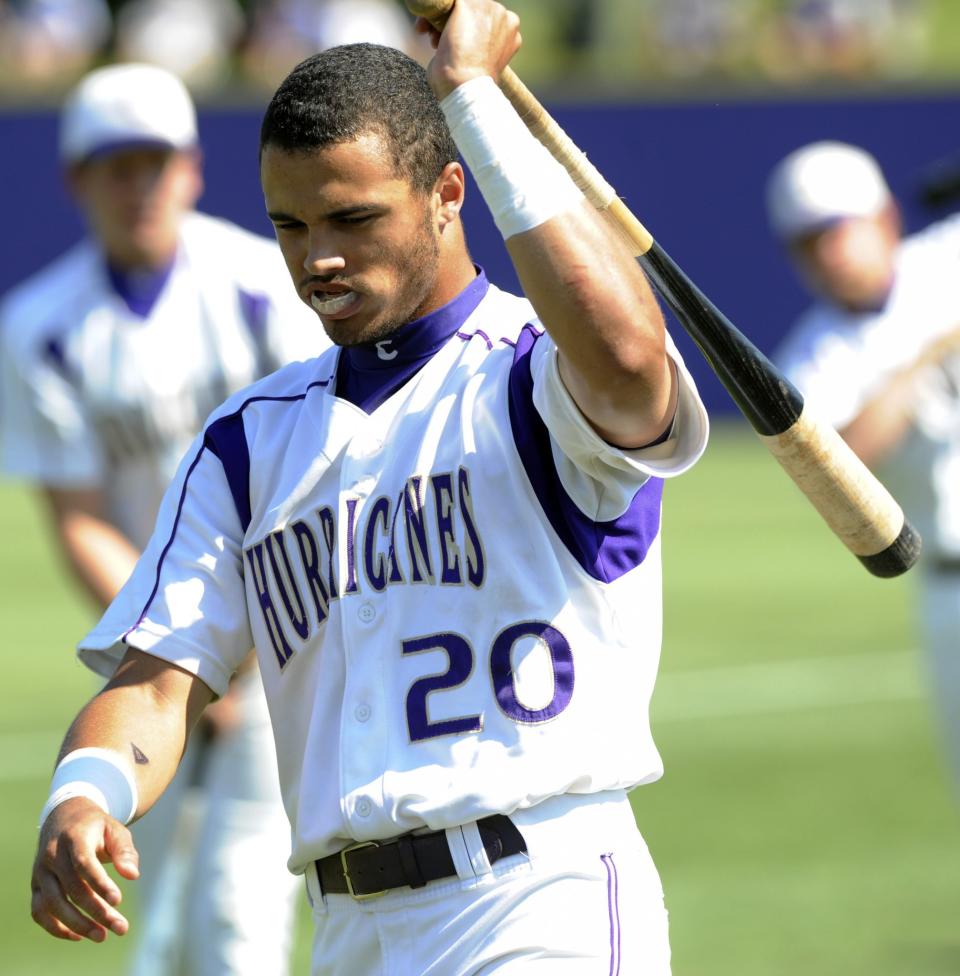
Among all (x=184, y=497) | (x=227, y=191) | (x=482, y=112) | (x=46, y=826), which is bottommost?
(x=46, y=826)

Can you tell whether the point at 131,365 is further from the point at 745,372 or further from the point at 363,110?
the point at 745,372

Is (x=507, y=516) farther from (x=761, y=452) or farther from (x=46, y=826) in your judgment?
(x=761, y=452)

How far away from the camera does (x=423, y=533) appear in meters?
3.38

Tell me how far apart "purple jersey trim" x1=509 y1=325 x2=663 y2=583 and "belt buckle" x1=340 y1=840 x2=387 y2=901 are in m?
0.62

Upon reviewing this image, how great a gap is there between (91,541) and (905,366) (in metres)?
3.15

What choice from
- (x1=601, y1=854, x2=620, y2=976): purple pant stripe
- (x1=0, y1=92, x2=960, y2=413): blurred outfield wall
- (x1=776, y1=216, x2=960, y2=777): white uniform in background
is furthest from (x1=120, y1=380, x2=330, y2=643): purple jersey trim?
(x1=0, y1=92, x2=960, y2=413): blurred outfield wall

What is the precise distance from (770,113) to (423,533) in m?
19.2

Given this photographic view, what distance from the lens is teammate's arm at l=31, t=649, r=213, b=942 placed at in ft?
10.0

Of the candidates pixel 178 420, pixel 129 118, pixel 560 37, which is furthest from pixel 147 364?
pixel 560 37

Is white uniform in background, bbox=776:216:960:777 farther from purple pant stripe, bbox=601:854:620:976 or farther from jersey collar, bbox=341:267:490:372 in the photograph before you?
purple pant stripe, bbox=601:854:620:976

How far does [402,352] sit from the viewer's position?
3537 millimetres

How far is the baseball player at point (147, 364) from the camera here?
6020 millimetres

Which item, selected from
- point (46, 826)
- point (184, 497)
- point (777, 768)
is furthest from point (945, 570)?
point (46, 826)

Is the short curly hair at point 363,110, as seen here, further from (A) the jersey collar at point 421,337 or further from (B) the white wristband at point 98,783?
(B) the white wristband at point 98,783
